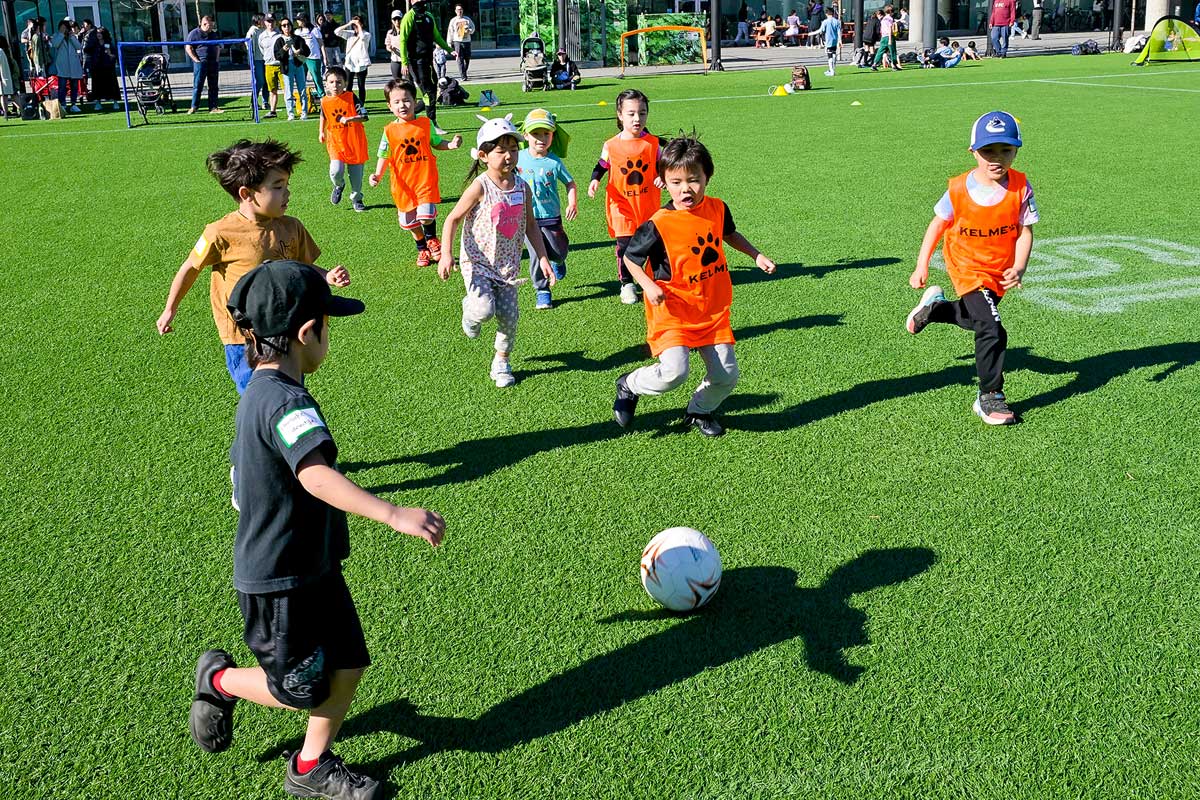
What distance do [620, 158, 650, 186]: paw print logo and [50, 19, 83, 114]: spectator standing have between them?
892 inches

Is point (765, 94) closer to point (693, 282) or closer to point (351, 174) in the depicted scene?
point (351, 174)

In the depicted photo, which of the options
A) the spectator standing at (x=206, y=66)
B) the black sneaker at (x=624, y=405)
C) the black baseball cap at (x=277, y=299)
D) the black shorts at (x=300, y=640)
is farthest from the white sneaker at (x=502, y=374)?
the spectator standing at (x=206, y=66)

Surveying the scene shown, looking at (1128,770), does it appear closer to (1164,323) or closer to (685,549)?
(685,549)

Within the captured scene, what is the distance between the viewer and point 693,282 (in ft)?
19.1

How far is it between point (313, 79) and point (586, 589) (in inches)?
876

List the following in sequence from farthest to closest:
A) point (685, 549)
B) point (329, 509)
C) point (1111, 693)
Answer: point (685, 549), point (1111, 693), point (329, 509)

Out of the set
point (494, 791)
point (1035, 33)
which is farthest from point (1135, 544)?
point (1035, 33)

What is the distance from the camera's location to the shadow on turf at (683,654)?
3.74 m

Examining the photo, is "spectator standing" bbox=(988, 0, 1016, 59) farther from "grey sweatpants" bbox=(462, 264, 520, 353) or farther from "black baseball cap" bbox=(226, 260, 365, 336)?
"black baseball cap" bbox=(226, 260, 365, 336)

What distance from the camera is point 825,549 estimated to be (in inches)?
192

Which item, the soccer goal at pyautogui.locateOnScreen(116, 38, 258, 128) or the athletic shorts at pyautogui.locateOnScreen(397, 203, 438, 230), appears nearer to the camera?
the athletic shorts at pyautogui.locateOnScreen(397, 203, 438, 230)

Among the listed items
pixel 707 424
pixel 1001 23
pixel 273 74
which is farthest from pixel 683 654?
pixel 1001 23

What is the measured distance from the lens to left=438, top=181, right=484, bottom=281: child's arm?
668cm

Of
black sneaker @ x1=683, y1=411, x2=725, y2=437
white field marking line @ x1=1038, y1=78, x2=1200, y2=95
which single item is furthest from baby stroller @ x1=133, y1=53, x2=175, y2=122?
white field marking line @ x1=1038, y1=78, x2=1200, y2=95
